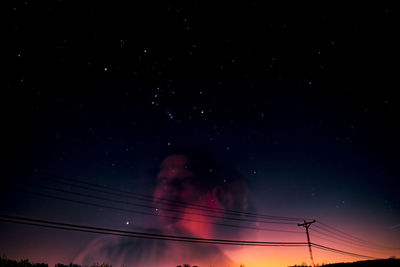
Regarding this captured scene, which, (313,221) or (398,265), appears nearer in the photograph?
(398,265)

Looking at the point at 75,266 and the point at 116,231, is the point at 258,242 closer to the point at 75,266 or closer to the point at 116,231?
the point at 116,231

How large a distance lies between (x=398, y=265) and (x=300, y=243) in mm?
11856

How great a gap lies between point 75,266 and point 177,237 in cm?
4177

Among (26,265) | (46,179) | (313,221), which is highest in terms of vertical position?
(313,221)

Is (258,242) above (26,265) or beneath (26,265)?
above

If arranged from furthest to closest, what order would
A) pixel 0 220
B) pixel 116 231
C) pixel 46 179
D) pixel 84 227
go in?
pixel 46 179 → pixel 116 231 → pixel 84 227 → pixel 0 220

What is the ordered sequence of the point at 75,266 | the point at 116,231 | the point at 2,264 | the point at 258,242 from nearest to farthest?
the point at 116,231 → the point at 258,242 → the point at 2,264 → the point at 75,266

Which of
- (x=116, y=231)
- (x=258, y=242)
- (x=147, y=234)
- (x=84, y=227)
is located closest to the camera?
(x=84, y=227)

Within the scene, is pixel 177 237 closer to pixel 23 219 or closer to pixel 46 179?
pixel 23 219

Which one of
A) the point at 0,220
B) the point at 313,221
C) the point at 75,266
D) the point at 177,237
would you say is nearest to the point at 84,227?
the point at 0,220

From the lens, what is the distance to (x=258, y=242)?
1811 centimetres

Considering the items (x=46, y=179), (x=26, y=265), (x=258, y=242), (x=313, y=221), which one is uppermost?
(x=313, y=221)

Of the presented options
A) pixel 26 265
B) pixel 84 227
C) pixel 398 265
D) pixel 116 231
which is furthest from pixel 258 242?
pixel 26 265

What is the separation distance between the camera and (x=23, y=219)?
8492mm
